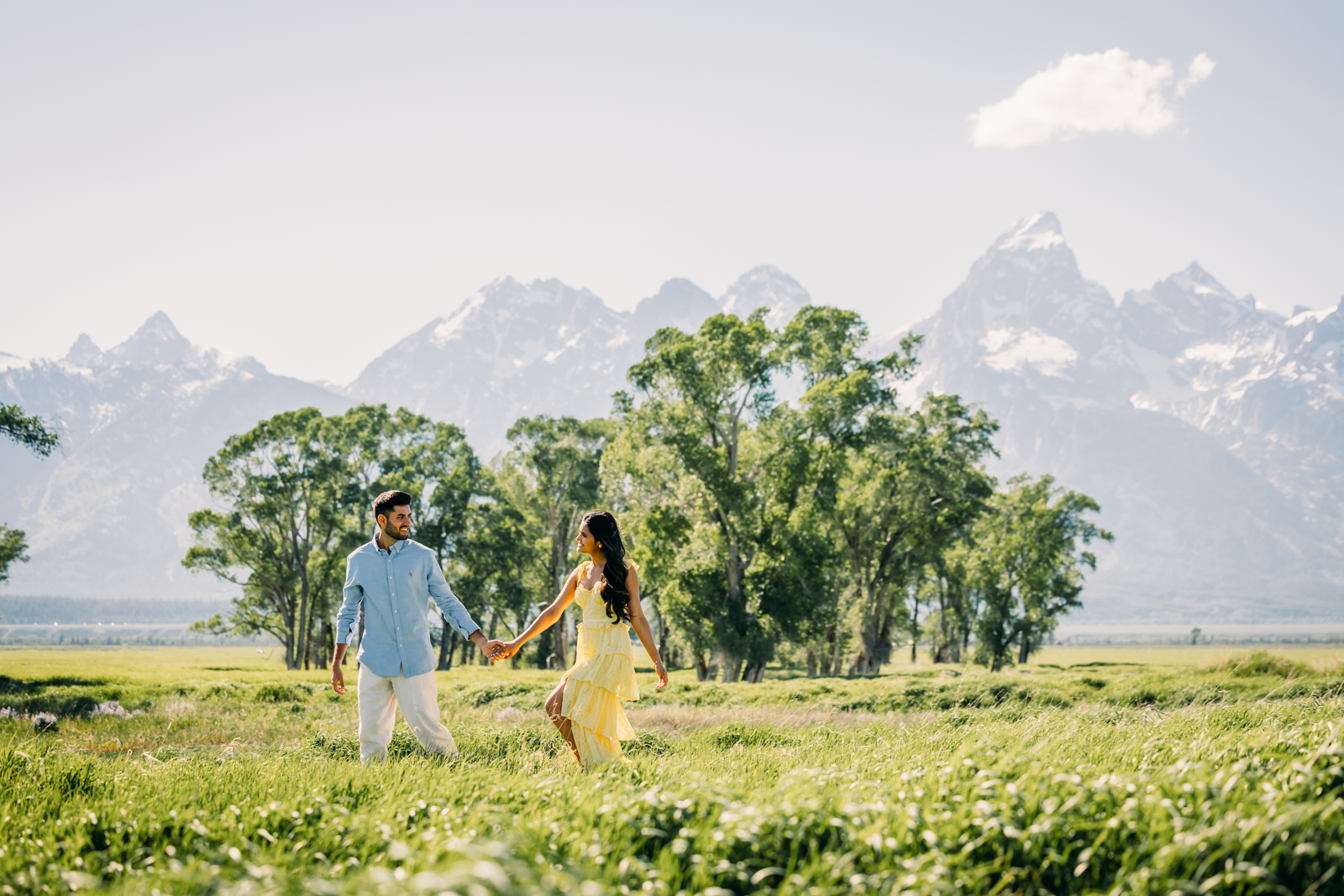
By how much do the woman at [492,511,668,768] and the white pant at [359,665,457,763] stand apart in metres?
0.81

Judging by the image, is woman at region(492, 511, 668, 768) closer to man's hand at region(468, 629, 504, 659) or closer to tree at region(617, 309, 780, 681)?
man's hand at region(468, 629, 504, 659)

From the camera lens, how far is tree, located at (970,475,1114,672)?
4381 centimetres

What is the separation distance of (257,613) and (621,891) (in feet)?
185

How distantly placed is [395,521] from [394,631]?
3.42ft

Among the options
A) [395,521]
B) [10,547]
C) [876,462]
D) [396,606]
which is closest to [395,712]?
[396,606]

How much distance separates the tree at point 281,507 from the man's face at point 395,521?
3638 cm

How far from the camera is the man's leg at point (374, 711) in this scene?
272 inches

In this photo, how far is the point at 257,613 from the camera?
5072cm

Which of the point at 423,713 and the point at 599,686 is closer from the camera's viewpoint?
the point at 599,686

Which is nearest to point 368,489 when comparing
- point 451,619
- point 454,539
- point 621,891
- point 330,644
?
point 454,539

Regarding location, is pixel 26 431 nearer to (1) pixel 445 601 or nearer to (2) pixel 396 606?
(2) pixel 396 606

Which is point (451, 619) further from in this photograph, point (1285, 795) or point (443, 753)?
point (1285, 795)

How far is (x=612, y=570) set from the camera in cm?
689

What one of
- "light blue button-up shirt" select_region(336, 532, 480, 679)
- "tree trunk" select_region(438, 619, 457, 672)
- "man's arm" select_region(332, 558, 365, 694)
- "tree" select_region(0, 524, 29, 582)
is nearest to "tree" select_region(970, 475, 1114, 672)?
"tree trunk" select_region(438, 619, 457, 672)
